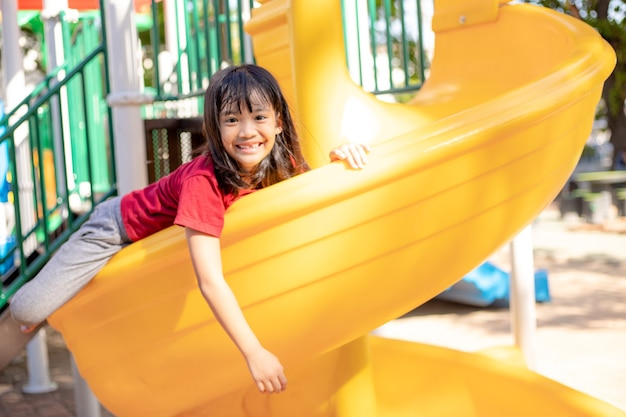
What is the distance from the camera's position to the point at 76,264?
2408 millimetres

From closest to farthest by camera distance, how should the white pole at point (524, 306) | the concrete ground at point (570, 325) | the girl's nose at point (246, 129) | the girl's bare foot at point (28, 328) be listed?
1. the girl's nose at point (246, 129)
2. the girl's bare foot at point (28, 328)
3. the white pole at point (524, 306)
4. the concrete ground at point (570, 325)

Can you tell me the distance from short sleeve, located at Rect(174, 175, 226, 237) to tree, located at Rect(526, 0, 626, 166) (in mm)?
11922

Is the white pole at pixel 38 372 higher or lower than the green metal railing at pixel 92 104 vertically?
lower

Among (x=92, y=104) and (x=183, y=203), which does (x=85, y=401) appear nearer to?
(x=183, y=203)

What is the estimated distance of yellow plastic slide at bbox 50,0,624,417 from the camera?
7.07 ft

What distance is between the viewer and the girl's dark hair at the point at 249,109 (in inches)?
79.4

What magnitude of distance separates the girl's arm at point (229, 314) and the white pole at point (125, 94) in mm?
1475

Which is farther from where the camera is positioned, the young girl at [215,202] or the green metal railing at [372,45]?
the green metal railing at [372,45]

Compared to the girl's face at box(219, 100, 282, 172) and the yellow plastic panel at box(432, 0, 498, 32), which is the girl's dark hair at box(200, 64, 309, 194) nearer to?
the girl's face at box(219, 100, 282, 172)

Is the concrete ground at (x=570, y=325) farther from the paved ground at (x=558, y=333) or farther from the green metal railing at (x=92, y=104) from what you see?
the green metal railing at (x=92, y=104)

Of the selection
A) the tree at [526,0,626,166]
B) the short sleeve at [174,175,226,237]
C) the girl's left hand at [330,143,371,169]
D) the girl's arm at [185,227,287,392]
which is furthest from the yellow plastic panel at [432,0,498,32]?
the tree at [526,0,626,166]

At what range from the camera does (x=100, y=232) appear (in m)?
2.45

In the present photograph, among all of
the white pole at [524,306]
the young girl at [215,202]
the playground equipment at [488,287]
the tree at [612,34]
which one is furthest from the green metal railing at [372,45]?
the tree at [612,34]

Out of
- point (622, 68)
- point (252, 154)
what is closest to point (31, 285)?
point (252, 154)
